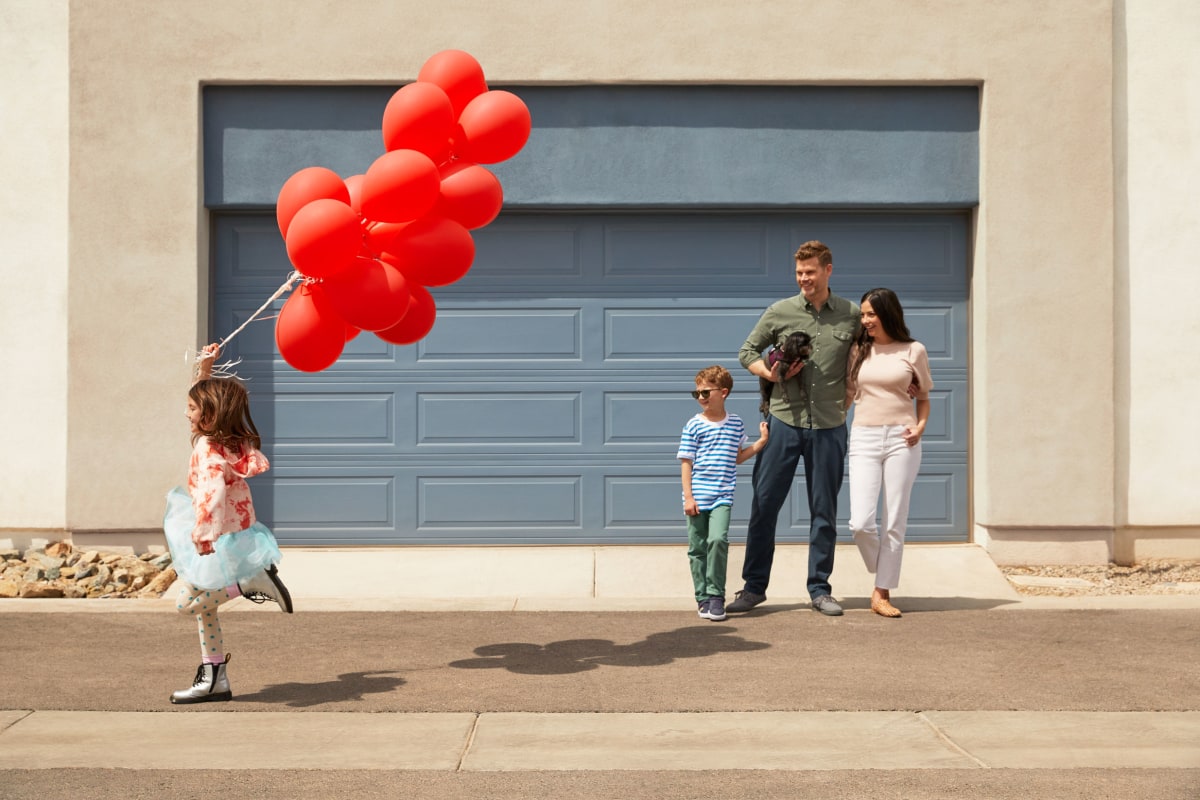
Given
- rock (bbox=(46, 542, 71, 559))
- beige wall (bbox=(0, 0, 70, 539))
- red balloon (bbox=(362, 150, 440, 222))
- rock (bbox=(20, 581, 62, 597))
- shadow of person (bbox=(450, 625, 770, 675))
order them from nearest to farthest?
red balloon (bbox=(362, 150, 440, 222)), shadow of person (bbox=(450, 625, 770, 675)), rock (bbox=(20, 581, 62, 597)), rock (bbox=(46, 542, 71, 559)), beige wall (bbox=(0, 0, 70, 539))

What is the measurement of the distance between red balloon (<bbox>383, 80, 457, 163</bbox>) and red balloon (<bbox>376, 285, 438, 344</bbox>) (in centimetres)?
65

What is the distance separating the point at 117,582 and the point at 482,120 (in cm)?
463

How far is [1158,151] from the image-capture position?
9.91m

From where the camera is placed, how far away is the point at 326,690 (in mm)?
6176

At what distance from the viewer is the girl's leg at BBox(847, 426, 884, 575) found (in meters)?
7.83

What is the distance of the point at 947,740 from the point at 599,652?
222 centimetres

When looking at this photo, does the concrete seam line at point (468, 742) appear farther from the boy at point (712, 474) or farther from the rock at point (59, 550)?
the rock at point (59, 550)

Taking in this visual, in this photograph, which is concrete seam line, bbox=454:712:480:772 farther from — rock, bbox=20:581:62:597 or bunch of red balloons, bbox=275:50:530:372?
rock, bbox=20:581:62:597

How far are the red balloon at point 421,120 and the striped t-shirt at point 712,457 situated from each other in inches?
90.3

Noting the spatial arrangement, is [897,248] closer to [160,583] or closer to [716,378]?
[716,378]

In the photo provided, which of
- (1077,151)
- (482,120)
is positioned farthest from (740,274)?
(482,120)

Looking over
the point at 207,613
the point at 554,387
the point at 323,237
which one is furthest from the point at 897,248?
the point at 207,613

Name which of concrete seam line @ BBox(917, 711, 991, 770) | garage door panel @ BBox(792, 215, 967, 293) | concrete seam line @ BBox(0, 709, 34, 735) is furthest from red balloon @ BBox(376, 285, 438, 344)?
garage door panel @ BBox(792, 215, 967, 293)

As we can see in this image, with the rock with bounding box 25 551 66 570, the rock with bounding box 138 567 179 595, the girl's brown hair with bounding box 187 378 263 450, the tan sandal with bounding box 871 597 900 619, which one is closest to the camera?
the girl's brown hair with bounding box 187 378 263 450
